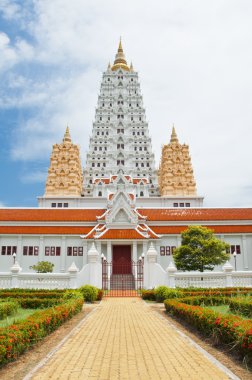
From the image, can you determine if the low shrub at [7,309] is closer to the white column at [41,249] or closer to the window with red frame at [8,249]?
the white column at [41,249]

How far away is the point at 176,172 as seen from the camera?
68750mm

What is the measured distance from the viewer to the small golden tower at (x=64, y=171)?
66125mm

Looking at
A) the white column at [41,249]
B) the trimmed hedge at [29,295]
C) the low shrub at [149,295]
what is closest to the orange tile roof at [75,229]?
the white column at [41,249]

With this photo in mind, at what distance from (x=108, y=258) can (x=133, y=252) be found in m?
2.82

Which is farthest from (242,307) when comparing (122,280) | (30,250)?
(30,250)

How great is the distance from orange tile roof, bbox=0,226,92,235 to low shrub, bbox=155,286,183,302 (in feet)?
73.6

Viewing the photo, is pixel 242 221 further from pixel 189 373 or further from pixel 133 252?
pixel 189 373

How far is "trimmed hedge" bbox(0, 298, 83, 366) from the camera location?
791 centimetres

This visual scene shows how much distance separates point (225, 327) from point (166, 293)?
11559 millimetres

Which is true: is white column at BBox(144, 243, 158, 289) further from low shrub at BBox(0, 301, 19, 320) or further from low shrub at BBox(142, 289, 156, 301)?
low shrub at BBox(0, 301, 19, 320)

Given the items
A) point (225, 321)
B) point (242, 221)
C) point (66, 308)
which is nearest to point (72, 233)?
point (242, 221)

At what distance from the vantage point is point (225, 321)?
31.4 ft

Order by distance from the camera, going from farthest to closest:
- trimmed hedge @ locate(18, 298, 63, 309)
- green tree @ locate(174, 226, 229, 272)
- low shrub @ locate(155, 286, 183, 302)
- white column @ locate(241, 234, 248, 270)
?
1. white column @ locate(241, 234, 248, 270)
2. green tree @ locate(174, 226, 229, 272)
3. low shrub @ locate(155, 286, 183, 302)
4. trimmed hedge @ locate(18, 298, 63, 309)

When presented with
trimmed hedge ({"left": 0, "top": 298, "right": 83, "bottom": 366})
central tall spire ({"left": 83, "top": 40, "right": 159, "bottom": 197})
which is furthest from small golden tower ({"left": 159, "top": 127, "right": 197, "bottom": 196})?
trimmed hedge ({"left": 0, "top": 298, "right": 83, "bottom": 366})
